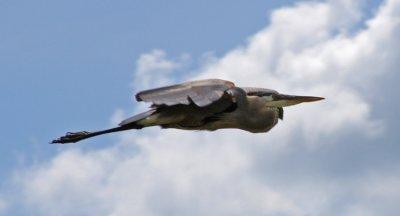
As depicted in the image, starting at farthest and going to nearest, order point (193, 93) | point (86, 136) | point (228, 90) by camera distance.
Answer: point (86, 136) → point (228, 90) → point (193, 93)

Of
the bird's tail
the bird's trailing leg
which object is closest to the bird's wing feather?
the bird's tail

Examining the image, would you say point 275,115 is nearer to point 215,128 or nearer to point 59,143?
point 215,128

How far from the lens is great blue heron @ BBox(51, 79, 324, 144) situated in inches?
457

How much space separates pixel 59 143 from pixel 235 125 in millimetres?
3327

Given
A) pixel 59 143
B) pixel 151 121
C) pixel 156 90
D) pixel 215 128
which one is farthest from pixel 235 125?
pixel 59 143

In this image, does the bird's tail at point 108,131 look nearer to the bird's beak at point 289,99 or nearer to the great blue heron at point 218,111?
the great blue heron at point 218,111

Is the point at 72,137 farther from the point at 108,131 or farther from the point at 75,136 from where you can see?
the point at 108,131

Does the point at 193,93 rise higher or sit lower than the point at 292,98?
lower

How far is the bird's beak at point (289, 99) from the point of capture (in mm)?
13695

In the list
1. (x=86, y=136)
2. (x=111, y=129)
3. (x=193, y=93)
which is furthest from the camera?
(x=86, y=136)

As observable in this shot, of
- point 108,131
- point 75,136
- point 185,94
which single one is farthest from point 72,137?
point 185,94

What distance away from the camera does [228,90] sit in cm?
1231

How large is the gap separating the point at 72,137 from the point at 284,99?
349 centimetres

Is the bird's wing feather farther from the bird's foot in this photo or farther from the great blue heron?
the bird's foot
